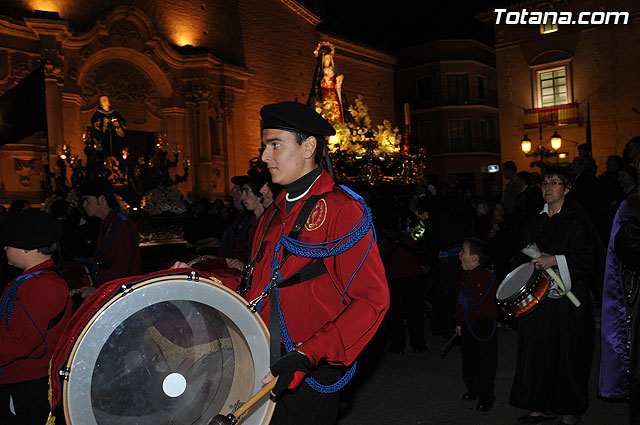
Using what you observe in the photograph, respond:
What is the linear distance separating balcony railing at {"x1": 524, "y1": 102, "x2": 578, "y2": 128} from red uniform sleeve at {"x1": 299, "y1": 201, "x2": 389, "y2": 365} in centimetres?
2361

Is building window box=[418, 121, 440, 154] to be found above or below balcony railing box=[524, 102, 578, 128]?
above

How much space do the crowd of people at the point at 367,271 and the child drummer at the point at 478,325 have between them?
0.01 metres

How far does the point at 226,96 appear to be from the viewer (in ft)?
70.0

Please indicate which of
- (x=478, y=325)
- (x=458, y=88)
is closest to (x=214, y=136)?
(x=478, y=325)

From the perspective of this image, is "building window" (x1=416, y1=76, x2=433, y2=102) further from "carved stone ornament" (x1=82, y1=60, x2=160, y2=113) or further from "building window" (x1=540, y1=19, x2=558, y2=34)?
"carved stone ornament" (x1=82, y1=60, x2=160, y2=113)

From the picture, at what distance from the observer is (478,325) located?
18.1 feet

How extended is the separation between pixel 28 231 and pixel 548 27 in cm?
2507

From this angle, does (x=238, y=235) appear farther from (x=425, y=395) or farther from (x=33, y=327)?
(x=33, y=327)

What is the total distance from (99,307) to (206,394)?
1.85ft

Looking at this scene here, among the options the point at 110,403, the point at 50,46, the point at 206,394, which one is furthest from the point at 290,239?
the point at 50,46

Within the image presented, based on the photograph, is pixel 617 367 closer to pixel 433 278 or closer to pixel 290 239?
pixel 290 239

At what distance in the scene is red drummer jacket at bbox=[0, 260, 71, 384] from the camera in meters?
3.03

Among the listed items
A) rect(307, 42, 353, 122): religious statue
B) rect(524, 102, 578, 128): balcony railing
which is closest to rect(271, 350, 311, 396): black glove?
rect(307, 42, 353, 122): religious statue

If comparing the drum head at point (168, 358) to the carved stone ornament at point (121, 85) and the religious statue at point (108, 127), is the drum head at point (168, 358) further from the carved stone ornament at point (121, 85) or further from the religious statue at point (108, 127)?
the carved stone ornament at point (121, 85)
